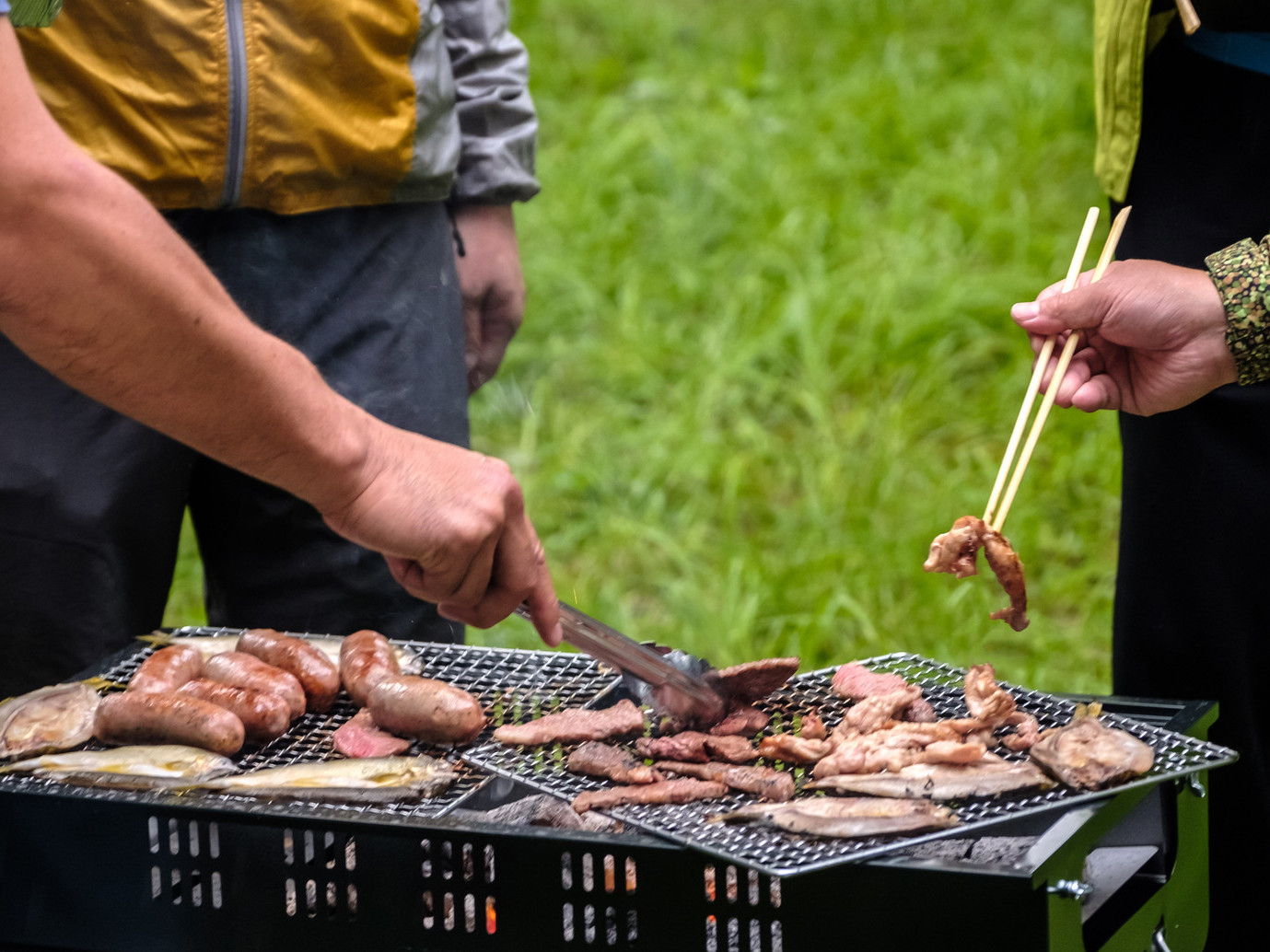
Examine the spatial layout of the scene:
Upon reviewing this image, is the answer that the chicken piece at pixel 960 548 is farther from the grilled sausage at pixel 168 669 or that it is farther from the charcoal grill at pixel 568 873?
the grilled sausage at pixel 168 669

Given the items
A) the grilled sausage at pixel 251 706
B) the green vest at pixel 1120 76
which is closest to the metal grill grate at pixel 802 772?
the grilled sausage at pixel 251 706

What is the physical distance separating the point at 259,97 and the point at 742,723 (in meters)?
1.41

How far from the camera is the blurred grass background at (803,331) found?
4.78 meters

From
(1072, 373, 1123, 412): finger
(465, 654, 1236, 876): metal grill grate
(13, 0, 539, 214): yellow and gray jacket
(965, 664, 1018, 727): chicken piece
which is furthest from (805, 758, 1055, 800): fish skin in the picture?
(13, 0, 539, 214): yellow and gray jacket

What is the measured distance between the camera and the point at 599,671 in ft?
8.36

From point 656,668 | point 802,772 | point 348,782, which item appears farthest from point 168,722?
point 802,772

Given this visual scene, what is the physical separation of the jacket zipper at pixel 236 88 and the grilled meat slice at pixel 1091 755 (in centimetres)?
171

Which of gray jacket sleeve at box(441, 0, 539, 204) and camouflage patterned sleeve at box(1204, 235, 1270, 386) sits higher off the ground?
gray jacket sleeve at box(441, 0, 539, 204)

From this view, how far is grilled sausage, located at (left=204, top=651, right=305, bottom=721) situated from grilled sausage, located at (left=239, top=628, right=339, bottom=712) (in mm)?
16

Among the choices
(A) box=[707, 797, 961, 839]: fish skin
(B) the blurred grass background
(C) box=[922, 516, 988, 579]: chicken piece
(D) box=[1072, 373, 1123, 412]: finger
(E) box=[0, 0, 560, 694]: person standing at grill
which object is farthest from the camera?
(B) the blurred grass background

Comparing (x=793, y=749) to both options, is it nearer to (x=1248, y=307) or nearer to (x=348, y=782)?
(x=348, y=782)

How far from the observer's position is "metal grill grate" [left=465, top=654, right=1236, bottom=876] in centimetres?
179

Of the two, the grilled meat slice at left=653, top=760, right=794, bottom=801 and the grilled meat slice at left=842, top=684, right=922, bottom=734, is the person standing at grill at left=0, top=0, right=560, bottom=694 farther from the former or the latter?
the grilled meat slice at left=842, top=684, right=922, bottom=734

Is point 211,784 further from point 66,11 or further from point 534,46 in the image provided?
point 534,46
